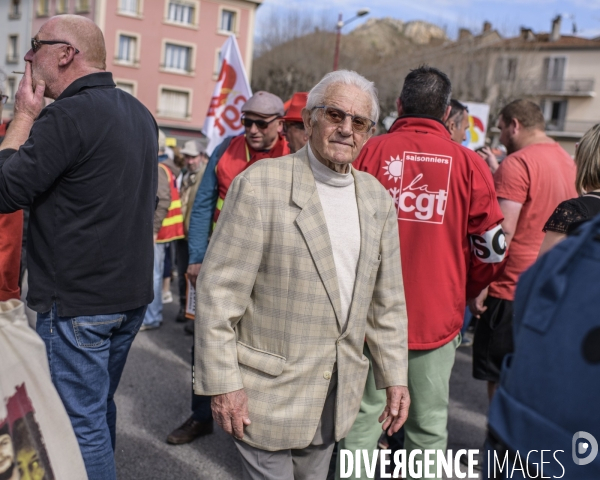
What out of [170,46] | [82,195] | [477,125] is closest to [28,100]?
[82,195]

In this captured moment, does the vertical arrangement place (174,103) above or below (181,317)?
above

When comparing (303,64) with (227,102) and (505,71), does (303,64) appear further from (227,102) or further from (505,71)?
(227,102)

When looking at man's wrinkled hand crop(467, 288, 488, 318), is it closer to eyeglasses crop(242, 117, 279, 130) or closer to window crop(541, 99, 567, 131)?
eyeglasses crop(242, 117, 279, 130)

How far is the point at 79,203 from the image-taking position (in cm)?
258

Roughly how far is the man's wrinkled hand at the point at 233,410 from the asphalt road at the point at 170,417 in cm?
164

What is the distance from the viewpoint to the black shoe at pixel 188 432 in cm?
419

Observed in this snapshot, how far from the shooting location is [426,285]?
306 cm

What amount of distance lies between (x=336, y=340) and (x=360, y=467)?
0.88 metres

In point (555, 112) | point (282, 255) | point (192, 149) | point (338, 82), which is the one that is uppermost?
point (555, 112)

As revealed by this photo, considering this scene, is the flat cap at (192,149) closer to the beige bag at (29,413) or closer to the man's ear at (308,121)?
the man's ear at (308,121)

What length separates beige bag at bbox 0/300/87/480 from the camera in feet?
6.94

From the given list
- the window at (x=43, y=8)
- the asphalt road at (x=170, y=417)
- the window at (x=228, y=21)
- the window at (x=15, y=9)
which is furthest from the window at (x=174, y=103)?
the asphalt road at (x=170, y=417)

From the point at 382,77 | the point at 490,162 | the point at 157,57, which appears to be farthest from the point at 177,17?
the point at 490,162

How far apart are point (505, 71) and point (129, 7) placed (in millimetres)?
22312
